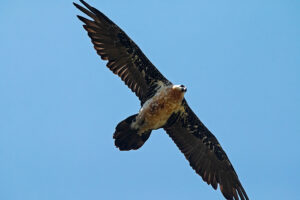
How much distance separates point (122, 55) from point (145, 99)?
Result: 116 centimetres

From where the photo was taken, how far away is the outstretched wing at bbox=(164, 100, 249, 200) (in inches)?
524

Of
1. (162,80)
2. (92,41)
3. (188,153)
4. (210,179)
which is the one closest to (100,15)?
(92,41)

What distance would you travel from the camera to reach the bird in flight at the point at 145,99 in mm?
12203

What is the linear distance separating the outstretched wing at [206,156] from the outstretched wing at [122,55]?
1.33m

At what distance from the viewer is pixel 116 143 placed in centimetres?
1223

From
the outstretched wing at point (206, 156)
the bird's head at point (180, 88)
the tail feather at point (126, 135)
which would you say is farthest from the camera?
the outstretched wing at point (206, 156)

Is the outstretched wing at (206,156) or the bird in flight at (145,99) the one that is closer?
the bird in flight at (145,99)

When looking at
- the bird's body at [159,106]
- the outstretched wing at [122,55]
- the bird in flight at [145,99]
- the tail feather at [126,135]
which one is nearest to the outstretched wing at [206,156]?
the bird in flight at [145,99]

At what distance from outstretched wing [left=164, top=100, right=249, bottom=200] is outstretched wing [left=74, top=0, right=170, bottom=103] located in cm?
133

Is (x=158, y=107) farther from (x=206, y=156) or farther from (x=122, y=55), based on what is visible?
(x=206, y=156)

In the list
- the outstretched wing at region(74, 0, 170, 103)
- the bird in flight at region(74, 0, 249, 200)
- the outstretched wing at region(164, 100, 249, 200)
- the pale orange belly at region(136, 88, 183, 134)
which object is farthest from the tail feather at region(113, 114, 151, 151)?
the outstretched wing at region(164, 100, 249, 200)

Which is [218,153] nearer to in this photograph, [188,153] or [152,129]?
[188,153]

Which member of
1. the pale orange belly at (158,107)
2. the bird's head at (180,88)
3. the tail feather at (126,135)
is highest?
the bird's head at (180,88)

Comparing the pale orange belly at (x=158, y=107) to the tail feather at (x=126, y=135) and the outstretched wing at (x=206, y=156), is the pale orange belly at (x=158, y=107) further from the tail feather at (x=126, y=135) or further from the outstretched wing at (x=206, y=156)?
the outstretched wing at (x=206, y=156)
